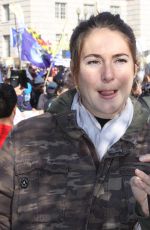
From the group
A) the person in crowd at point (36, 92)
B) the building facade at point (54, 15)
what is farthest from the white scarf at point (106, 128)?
the building facade at point (54, 15)

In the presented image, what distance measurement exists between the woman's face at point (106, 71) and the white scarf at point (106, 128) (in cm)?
3

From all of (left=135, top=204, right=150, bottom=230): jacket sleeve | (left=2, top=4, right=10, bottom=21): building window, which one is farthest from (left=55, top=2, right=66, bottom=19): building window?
(left=135, top=204, right=150, bottom=230): jacket sleeve

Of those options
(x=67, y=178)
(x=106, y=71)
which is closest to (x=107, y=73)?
(x=106, y=71)

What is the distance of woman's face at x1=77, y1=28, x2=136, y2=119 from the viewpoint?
73.0 inches

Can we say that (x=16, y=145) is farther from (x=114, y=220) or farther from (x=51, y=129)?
(x=114, y=220)

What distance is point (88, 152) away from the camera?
6.20ft

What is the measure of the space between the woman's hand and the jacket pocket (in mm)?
305

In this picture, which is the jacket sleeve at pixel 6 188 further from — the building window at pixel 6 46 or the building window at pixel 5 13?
the building window at pixel 5 13

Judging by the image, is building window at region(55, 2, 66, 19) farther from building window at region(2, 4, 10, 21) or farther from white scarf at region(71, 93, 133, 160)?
white scarf at region(71, 93, 133, 160)

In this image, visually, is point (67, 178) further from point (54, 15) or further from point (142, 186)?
point (54, 15)

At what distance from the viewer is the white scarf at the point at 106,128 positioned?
6.23 feet

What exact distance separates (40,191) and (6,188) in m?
0.14

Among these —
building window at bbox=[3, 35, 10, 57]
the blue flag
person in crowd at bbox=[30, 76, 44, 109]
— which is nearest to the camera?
person in crowd at bbox=[30, 76, 44, 109]

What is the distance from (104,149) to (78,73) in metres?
0.30
